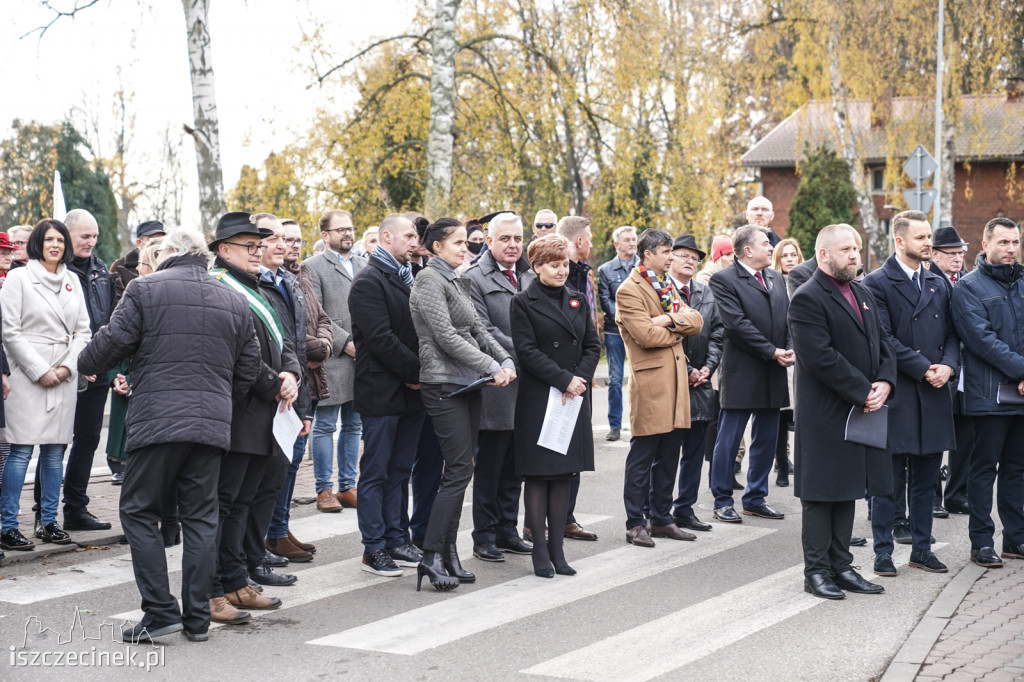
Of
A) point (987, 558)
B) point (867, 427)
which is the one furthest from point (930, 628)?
point (987, 558)

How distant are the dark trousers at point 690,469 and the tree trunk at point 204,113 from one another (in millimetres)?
7221

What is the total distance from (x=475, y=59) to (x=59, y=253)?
23.3 metres

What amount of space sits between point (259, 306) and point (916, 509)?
4409 mm

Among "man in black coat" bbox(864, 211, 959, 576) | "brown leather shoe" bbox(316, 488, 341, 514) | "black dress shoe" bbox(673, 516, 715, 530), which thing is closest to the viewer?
"man in black coat" bbox(864, 211, 959, 576)

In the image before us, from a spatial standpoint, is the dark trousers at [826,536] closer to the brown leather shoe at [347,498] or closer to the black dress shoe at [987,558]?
the black dress shoe at [987,558]

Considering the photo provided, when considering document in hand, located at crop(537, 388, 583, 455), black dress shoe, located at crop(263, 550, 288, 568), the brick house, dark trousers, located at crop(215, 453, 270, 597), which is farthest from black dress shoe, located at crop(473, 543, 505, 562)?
the brick house

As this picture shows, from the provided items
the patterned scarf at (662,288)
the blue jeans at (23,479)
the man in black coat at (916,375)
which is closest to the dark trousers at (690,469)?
the patterned scarf at (662,288)

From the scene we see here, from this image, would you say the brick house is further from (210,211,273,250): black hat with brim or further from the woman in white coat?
(210,211,273,250): black hat with brim

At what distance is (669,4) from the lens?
33.6 m

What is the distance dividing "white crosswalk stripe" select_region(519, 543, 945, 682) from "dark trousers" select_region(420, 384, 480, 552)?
56.2 inches

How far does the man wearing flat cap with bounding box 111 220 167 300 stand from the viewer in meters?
9.91

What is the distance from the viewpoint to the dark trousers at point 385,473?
7.45 metres

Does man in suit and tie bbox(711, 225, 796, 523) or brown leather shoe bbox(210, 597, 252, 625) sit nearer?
brown leather shoe bbox(210, 597, 252, 625)

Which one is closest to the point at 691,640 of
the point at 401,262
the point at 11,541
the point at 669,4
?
the point at 401,262
